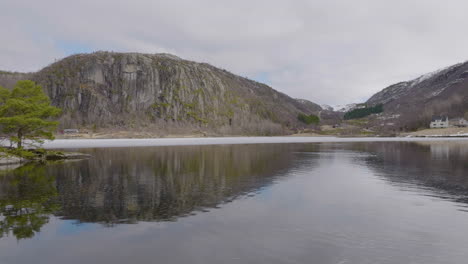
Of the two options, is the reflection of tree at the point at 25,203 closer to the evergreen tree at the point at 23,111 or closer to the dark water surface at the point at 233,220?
the dark water surface at the point at 233,220

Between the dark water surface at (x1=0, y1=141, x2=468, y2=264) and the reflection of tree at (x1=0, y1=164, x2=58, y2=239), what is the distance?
63mm

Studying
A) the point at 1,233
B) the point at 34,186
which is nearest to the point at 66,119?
the point at 34,186

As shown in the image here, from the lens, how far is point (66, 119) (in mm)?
199625

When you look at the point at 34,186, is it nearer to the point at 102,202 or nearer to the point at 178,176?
the point at 102,202

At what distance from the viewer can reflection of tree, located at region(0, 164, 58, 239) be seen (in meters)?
15.6

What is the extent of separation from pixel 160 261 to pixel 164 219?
17.5 feet

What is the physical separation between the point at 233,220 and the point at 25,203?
44.9 feet

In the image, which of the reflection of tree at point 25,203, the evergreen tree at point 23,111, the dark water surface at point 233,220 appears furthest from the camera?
the evergreen tree at point 23,111

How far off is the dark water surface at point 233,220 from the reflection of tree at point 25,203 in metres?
0.06

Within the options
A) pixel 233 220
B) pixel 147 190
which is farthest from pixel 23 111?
pixel 233 220

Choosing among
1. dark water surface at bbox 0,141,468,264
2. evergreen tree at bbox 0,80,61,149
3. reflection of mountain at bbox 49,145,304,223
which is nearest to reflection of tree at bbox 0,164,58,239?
dark water surface at bbox 0,141,468,264

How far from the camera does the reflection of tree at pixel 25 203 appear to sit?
15570 millimetres

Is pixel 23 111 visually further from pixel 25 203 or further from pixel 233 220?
pixel 233 220

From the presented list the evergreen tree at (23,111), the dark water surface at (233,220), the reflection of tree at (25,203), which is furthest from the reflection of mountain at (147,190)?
the evergreen tree at (23,111)
